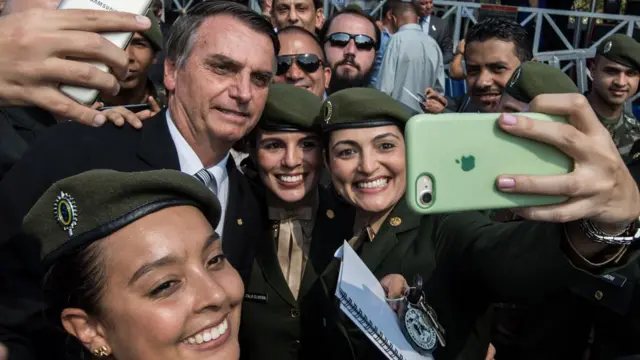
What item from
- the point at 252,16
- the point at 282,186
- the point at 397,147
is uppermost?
the point at 252,16

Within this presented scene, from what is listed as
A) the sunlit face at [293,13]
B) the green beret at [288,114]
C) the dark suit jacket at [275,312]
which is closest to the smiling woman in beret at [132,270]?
the dark suit jacket at [275,312]

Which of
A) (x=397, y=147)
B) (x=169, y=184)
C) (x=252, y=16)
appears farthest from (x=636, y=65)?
(x=169, y=184)

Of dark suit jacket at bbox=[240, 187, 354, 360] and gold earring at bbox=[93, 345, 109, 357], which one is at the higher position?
gold earring at bbox=[93, 345, 109, 357]

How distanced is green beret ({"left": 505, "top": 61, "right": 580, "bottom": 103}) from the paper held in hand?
1286 mm

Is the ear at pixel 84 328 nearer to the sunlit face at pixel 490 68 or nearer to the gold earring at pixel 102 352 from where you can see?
the gold earring at pixel 102 352

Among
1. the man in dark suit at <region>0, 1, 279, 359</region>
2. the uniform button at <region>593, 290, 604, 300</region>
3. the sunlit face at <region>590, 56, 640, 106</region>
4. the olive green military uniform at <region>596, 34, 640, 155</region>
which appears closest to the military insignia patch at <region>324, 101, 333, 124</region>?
the man in dark suit at <region>0, 1, 279, 359</region>

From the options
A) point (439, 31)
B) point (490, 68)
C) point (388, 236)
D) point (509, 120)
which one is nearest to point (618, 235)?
point (509, 120)

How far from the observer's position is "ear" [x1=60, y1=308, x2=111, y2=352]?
5.57 ft

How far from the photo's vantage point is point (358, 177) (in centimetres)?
257

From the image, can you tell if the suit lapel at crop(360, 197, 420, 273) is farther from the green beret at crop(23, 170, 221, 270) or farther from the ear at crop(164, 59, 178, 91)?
the ear at crop(164, 59, 178, 91)

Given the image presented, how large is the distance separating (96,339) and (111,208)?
39cm

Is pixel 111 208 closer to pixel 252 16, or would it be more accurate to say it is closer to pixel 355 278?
pixel 355 278

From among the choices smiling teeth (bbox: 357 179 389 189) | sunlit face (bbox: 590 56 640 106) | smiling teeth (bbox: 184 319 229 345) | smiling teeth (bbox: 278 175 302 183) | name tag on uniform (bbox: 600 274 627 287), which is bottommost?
name tag on uniform (bbox: 600 274 627 287)

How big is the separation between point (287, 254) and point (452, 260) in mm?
990
